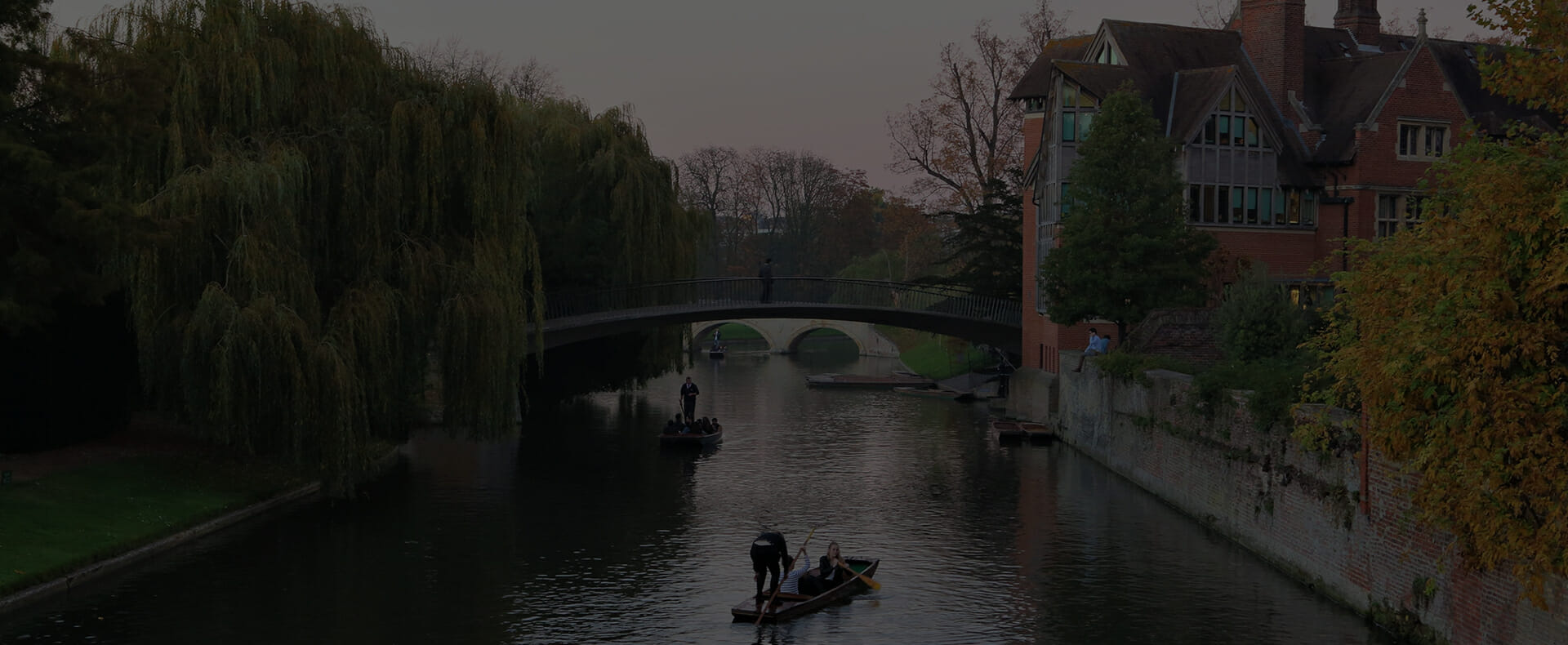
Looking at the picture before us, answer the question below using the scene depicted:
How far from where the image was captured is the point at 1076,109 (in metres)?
46.8

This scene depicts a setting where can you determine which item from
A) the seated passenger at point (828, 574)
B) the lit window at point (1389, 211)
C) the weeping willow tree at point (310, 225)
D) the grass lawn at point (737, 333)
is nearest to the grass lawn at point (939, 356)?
the lit window at point (1389, 211)

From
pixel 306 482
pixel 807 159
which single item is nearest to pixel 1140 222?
pixel 306 482

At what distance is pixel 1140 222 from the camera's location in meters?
40.8

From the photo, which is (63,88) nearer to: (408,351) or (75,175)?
(75,175)

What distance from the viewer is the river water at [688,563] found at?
20062 mm

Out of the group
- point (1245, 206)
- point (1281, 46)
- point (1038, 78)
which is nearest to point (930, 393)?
point (1038, 78)

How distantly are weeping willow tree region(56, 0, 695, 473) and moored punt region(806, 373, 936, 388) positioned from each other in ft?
116

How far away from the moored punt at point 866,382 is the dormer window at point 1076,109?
74.5 feet

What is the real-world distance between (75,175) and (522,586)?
30.2 feet

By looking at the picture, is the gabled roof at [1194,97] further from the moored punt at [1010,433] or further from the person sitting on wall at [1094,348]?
the moored punt at [1010,433]

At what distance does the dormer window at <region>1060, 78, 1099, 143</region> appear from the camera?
153 feet

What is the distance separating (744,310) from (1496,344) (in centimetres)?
3736

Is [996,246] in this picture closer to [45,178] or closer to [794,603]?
[794,603]

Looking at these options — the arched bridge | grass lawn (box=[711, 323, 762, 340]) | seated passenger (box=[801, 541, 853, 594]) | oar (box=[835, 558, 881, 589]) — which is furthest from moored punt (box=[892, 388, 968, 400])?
grass lawn (box=[711, 323, 762, 340])
